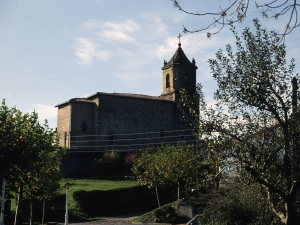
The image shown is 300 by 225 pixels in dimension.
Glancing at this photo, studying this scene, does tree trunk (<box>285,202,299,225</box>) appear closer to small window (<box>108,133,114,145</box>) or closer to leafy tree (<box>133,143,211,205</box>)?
leafy tree (<box>133,143,211,205</box>)

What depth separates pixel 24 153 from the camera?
1484 centimetres

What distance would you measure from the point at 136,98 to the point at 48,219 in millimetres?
25268

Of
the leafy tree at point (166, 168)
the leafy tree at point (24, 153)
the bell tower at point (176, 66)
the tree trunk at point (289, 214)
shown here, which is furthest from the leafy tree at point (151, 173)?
the bell tower at point (176, 66)

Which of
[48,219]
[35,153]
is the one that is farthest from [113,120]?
[35,153]

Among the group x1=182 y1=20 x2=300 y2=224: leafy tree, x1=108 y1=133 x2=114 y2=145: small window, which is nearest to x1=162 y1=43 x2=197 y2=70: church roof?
x1=108 y1=133 x2=114 y2=145: small window

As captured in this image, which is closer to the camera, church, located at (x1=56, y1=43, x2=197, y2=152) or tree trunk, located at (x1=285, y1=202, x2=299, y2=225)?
tree trunk, located at (x1=285, y1=202, x2=299, y2=225)

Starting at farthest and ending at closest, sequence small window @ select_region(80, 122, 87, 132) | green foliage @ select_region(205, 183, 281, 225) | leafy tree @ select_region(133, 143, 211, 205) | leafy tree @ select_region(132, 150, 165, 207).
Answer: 1. small window @ select_region(80, 122, 87, 132)
2. leafy tree @ select_region(132, 150, 165, 207)
3. leafy tree @ select_region(133, 143, 211, 205)
4. green foliage @ select_region(205, 183, 281, 225)

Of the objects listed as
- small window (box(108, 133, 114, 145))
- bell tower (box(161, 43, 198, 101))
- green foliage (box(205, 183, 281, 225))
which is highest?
bell tower (box(161, 43, 198, 101))

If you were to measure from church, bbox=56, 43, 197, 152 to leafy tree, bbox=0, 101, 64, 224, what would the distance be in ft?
76.8

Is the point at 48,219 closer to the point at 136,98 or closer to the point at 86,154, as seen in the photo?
the point at 86,154

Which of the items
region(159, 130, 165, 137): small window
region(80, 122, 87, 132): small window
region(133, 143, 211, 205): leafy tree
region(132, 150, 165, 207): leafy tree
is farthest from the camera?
region(159, 130, 165, 137): small window

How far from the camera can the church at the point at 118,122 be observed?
47.5 m

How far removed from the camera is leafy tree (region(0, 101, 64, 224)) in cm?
1460

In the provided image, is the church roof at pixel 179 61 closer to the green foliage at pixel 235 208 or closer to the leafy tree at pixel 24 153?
the leafy tree at pixel 24 153
